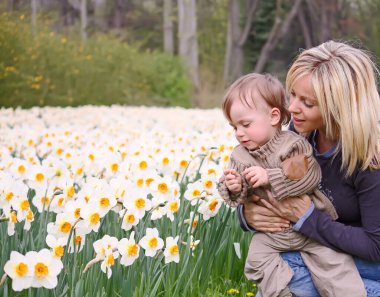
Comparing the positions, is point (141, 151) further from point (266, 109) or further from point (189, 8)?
point (189, 8)

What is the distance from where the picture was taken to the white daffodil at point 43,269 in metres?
1.79

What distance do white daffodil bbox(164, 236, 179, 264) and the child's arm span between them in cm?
42

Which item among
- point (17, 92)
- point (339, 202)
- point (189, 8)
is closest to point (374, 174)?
point (339, 202)

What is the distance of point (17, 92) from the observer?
1072cm

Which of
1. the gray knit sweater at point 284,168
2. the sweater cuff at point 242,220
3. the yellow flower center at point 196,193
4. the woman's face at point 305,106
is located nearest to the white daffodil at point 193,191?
the yellow flower center at point 196,193

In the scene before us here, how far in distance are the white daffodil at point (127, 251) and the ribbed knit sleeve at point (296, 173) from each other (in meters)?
0.55

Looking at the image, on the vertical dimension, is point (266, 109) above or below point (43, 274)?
above

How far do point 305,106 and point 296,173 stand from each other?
281 mm

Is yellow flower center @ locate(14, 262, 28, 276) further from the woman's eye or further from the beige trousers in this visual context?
the woman's eye

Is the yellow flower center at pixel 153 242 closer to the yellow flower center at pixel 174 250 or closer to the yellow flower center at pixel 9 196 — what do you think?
the yellow flower center at pixel 174 250

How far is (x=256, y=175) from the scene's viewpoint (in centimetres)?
229

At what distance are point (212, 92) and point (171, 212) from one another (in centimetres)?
1818

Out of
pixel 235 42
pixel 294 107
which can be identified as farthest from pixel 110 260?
pixel 235 42

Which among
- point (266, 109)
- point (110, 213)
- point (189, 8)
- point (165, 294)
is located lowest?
point (165, 294)
